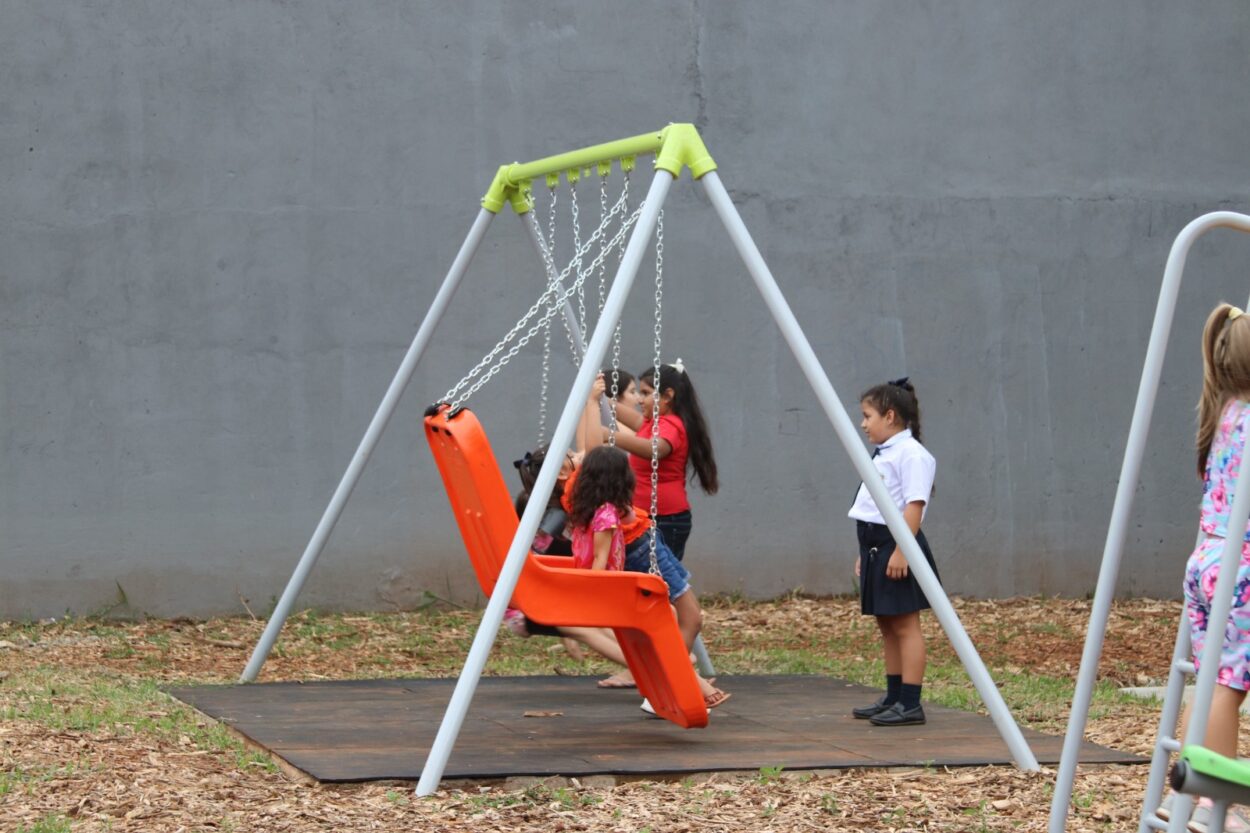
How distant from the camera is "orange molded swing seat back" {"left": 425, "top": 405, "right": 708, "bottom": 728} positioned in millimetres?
5223

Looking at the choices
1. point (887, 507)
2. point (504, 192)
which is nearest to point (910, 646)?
point (887, 507)

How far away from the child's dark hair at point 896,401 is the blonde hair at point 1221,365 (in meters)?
1.97

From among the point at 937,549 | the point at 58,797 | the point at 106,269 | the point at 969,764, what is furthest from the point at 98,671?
the point at 937,549

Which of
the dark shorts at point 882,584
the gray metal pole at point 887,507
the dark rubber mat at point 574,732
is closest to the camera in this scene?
the dark rubber mat at point 574,732

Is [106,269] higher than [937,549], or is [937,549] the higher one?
[106,269]

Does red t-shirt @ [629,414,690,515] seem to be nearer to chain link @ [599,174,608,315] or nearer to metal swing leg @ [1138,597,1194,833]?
chain link @ [599,174,608,315]

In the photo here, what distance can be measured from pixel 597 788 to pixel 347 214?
5.20 metres

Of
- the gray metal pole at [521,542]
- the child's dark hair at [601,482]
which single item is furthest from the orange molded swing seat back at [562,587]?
the child's dark hair at [601,482]

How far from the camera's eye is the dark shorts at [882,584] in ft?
18.7

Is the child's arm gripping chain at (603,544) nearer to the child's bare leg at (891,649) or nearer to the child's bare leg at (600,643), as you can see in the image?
the child's bare leg at (600,643)

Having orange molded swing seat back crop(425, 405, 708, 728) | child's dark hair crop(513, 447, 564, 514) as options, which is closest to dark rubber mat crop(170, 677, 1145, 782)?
orange molded swing seat back crop(425, 405, 708, 728)

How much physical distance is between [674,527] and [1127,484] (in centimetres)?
323

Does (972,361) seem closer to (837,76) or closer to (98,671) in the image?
(837,76)

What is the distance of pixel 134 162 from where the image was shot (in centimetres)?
901
